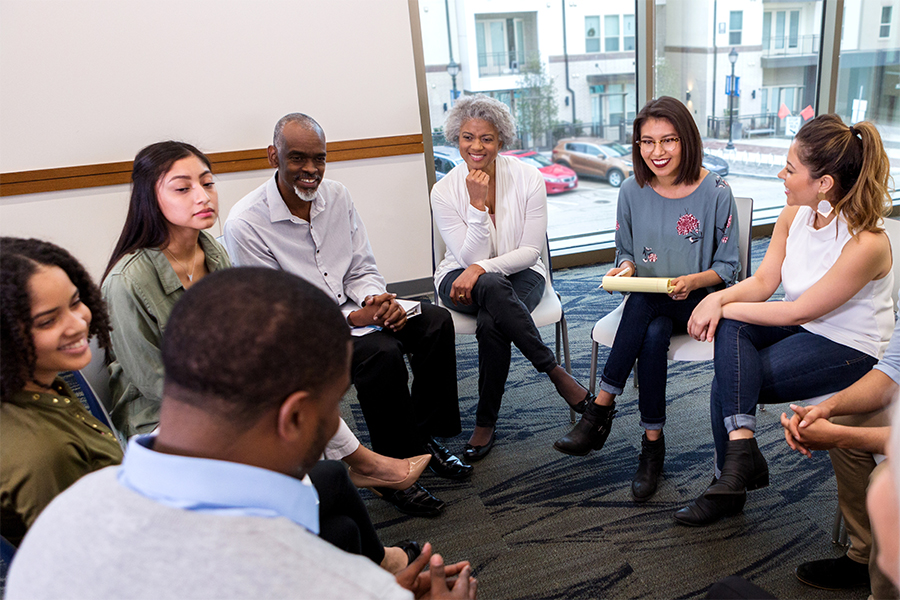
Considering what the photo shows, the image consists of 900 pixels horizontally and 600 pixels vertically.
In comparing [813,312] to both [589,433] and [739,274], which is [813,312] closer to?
[739,274]

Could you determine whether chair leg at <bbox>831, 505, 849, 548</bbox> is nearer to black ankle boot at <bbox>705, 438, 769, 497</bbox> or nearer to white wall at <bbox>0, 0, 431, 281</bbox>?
black ankle boot at <bbox>705, 438, 769, 497</bbox>

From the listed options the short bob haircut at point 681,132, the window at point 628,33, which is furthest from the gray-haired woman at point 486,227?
the window at point 628,33

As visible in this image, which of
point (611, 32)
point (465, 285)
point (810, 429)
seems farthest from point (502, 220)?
point (611, 32)

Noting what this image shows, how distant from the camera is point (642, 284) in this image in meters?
2.28

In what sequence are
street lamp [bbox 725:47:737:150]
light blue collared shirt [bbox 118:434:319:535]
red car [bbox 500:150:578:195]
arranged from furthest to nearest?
1. street lamp [bbox 725:47:737:150]
2. red car [bbox 500:150:578:195]
3. light blue collared shirt [bbox 118:434:319:535]

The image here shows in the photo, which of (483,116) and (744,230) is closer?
(744,230)

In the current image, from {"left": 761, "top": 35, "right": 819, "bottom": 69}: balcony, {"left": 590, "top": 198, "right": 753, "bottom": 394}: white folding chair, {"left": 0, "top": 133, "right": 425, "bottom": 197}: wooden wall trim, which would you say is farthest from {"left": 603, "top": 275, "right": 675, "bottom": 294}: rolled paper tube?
{"left": 761, "top": 35, "right": 819, "bottom": 69}: balcony

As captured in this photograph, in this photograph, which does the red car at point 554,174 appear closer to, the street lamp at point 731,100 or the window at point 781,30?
the street lamp at point 731,100

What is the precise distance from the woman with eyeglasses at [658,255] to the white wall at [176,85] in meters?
1.81

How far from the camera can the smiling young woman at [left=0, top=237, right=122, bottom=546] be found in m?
1.18

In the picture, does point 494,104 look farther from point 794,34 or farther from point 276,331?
point 794,34

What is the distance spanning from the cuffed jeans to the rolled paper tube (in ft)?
1.14

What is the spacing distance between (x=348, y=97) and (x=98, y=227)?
1.55 metres

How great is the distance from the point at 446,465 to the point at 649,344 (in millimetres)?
837
